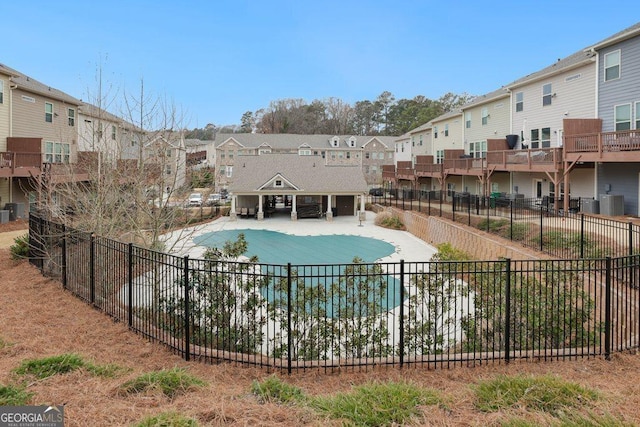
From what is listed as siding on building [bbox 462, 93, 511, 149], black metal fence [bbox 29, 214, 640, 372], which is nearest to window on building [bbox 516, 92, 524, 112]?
siding on building [bbox 462, 93, 511, 149]

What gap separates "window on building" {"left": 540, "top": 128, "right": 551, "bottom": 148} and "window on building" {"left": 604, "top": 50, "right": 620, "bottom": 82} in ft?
16.5

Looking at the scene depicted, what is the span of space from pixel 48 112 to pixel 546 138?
3198 centimetres

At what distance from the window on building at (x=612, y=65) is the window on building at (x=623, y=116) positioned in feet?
4.78

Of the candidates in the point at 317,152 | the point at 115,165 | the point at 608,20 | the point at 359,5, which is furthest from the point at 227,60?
the point at 317,152

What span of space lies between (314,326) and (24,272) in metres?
9.54

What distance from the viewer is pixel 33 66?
21781 mm

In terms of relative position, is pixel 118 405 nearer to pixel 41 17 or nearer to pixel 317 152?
pixel 41 17

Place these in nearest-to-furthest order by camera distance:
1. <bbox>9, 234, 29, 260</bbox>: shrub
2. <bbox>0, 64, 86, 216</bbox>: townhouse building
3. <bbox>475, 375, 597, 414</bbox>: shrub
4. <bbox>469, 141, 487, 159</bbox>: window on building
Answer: <bbox>475, 375, 597, 414</bbox>: shrub < <bbox>9, 234, 29, 260</bbox>: shrub < <bbox>0, 64, 86, 216</bbox>: townhouse building < <bbox>469, 141, 487, 159</bbox>: window on building

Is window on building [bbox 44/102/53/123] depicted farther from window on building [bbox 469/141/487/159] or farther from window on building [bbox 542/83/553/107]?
window on building [bbox 542/83/553/107]

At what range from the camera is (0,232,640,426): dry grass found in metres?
4.17

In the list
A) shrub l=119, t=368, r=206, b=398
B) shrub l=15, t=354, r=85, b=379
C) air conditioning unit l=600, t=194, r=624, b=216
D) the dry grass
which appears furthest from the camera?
air conditioning unit l=600, t=194, r=624, b=216

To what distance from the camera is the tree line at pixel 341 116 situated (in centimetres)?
8675

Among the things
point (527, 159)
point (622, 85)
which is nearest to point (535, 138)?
point (527, 159)

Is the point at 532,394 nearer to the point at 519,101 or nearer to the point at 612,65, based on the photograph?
the point at 612,65
